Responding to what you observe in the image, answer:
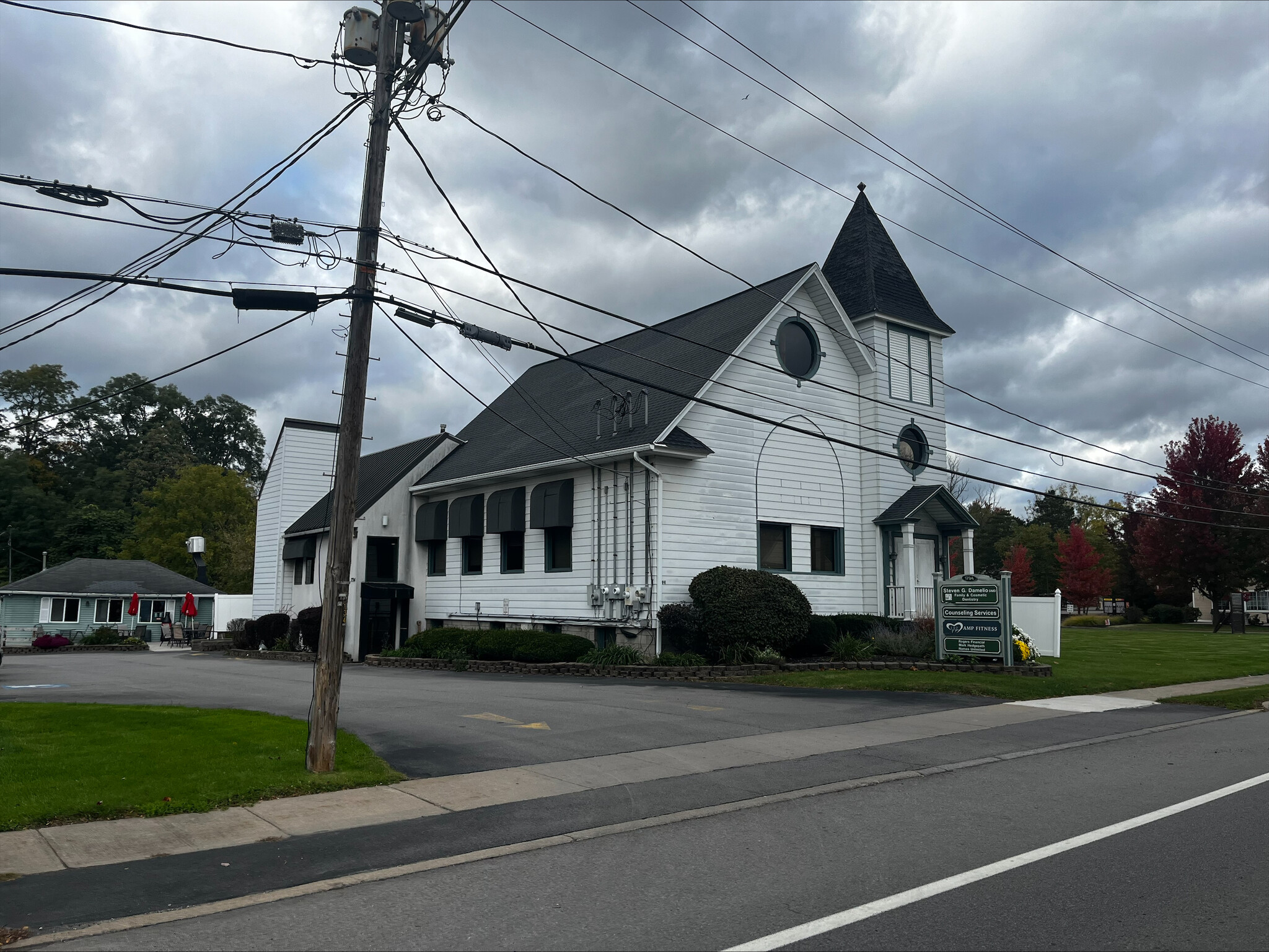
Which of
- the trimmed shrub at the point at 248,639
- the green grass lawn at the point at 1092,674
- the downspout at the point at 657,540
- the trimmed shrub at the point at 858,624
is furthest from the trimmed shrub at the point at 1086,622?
the trimmed shrub at the point at 248,639

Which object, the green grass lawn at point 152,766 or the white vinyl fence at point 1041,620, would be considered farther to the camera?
the white vinyl fence at point 1041,620

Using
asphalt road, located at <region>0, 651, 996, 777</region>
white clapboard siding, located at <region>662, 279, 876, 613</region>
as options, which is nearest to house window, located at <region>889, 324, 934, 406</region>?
white clapboard siding, located at <region>662, 279, 876, 613</region>

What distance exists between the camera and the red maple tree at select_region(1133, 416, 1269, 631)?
4894cm

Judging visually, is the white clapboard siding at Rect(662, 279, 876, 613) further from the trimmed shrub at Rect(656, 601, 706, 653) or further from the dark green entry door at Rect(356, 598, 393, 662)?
the dark green entry door at Rect(356, 598, 393, 662)

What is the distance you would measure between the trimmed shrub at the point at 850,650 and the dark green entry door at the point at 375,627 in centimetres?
1521

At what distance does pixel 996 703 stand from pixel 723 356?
10908mm

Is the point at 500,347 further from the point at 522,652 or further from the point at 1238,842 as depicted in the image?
the point at 522,652

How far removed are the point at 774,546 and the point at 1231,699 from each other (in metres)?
10.9

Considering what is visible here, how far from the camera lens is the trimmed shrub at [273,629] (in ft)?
114

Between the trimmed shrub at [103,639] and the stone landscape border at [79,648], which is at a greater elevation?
the trimmed shrub at [103,639]

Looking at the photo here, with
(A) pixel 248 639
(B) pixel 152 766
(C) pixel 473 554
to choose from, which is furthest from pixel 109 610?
(B) pixel 152 766

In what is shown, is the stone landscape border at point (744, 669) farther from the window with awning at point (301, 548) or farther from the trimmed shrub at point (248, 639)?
the trimmed shrub at point (248, 639)

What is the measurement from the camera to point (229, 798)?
9117mm

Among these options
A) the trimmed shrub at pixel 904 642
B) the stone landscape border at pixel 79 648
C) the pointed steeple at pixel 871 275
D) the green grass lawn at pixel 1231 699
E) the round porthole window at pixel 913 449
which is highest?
the pointed steeple at pixel 871 275
